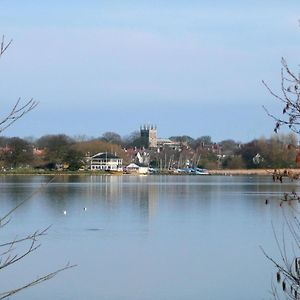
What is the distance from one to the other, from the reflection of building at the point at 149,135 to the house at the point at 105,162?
3274 cm

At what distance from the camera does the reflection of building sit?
150 metres

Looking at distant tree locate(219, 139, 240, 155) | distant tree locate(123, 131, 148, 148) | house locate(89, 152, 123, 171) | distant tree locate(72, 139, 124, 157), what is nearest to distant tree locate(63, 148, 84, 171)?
distant tree locate(72, 139, 124, 157)

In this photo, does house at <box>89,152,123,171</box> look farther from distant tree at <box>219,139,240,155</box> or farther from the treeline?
distant tree at <box>219,139,240,155</box>

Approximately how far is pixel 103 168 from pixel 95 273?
316 feet

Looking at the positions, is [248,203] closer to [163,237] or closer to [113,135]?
[163,237]

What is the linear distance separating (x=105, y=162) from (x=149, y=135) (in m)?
43.3

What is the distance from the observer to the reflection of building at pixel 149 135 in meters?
150

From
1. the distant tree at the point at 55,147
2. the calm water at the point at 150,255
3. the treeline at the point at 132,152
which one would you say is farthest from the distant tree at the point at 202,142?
the calm water at the point at 150,255

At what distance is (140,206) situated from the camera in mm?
36812

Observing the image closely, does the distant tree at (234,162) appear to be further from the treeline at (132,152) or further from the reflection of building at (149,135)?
the reflection of building at (149,135)

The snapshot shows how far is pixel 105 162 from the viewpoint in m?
111

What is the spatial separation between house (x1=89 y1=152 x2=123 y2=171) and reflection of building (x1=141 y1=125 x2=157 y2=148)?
3274 cm

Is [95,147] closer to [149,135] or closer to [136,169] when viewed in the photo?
[136,169]

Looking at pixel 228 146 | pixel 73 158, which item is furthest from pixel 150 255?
pixel 228 146
